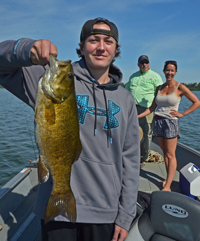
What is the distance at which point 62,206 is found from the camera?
1556 mm

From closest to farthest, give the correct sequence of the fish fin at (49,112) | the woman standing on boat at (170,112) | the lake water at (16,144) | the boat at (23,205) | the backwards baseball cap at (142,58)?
the fish fin at (49,112) < the boat at (23,205) < the woman standing on boat at (170,112) < the backwards baseball cap at (142,58) < the lake water at (16,144)

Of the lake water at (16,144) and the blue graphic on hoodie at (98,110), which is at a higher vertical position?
the blue graphic on hoodie at (98,110)

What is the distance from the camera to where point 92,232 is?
1.81 meters

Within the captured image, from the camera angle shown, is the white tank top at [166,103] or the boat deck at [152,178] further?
the boat deck at [152,178]

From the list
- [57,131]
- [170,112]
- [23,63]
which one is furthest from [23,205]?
[23,63]

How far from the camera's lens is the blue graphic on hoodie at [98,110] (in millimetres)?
1778

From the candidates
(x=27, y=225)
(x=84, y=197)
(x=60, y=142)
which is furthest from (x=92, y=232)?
(x=27, y=225)

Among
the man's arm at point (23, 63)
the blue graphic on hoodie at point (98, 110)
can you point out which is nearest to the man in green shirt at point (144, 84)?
the blue graphic on hoodie at point (98, 110)

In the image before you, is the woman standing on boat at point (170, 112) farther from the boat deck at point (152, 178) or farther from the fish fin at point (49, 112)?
the fish fin at point (49, 112)

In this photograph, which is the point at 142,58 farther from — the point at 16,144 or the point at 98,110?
the point at 16,144

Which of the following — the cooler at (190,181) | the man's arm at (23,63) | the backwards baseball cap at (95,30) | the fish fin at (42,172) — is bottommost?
the cooler at (190,181)

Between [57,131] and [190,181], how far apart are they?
11.1 feet

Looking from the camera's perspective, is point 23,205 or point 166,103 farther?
point 166,103

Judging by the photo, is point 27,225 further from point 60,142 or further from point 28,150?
point 28,150
